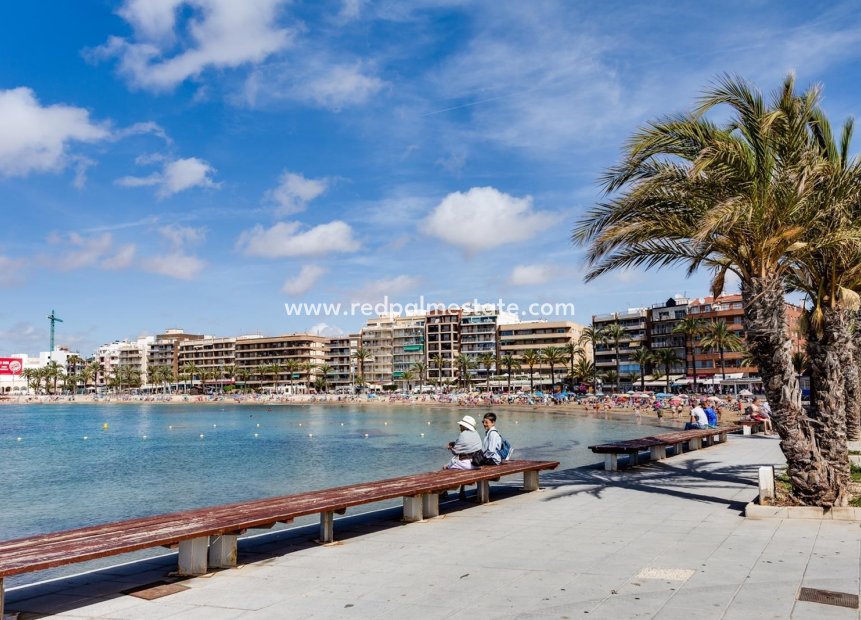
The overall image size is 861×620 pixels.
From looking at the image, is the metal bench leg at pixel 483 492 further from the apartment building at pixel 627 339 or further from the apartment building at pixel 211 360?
the apartment building at pixel 211 360

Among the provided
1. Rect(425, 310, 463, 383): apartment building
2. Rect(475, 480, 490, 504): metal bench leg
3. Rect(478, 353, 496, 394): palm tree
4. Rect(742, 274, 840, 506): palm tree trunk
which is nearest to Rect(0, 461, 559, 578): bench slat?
Rect(475, 480, 490, 504): metal bench leg

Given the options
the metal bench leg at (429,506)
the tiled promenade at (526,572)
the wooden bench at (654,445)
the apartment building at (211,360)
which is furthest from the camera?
the apartment building at (211,360)

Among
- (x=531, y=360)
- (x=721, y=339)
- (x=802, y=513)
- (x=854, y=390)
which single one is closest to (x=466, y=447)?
(x=802, y=513)

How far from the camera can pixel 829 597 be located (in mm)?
6168

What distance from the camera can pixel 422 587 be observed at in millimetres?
6875

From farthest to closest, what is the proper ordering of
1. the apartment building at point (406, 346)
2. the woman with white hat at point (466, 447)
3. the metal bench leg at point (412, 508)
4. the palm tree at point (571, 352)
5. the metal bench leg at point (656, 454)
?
the apartment building at point (406, 346)
the palm tree at point (571, 352)
the metal bench leg at point (656, 454)
the woman with white hat at point (466, 447)
the metal bench leg at point (412, 508)

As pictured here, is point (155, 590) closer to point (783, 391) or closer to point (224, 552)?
point (224, 552)

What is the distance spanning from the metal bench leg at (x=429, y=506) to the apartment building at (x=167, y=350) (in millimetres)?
187929

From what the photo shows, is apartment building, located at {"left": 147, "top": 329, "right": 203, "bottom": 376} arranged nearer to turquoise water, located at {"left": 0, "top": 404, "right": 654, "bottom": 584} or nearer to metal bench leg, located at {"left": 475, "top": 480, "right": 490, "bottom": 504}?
turquoise water, located at {"left": 0, "top": 404, "right": 654, "bottom": 584}

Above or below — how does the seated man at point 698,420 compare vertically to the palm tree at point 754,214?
below

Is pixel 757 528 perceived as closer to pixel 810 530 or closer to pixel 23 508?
pixel 810 530

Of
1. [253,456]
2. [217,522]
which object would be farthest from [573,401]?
[217,522]

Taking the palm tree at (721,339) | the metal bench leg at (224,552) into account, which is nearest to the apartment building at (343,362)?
the palm tree at (721,339)

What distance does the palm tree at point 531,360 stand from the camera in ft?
422
